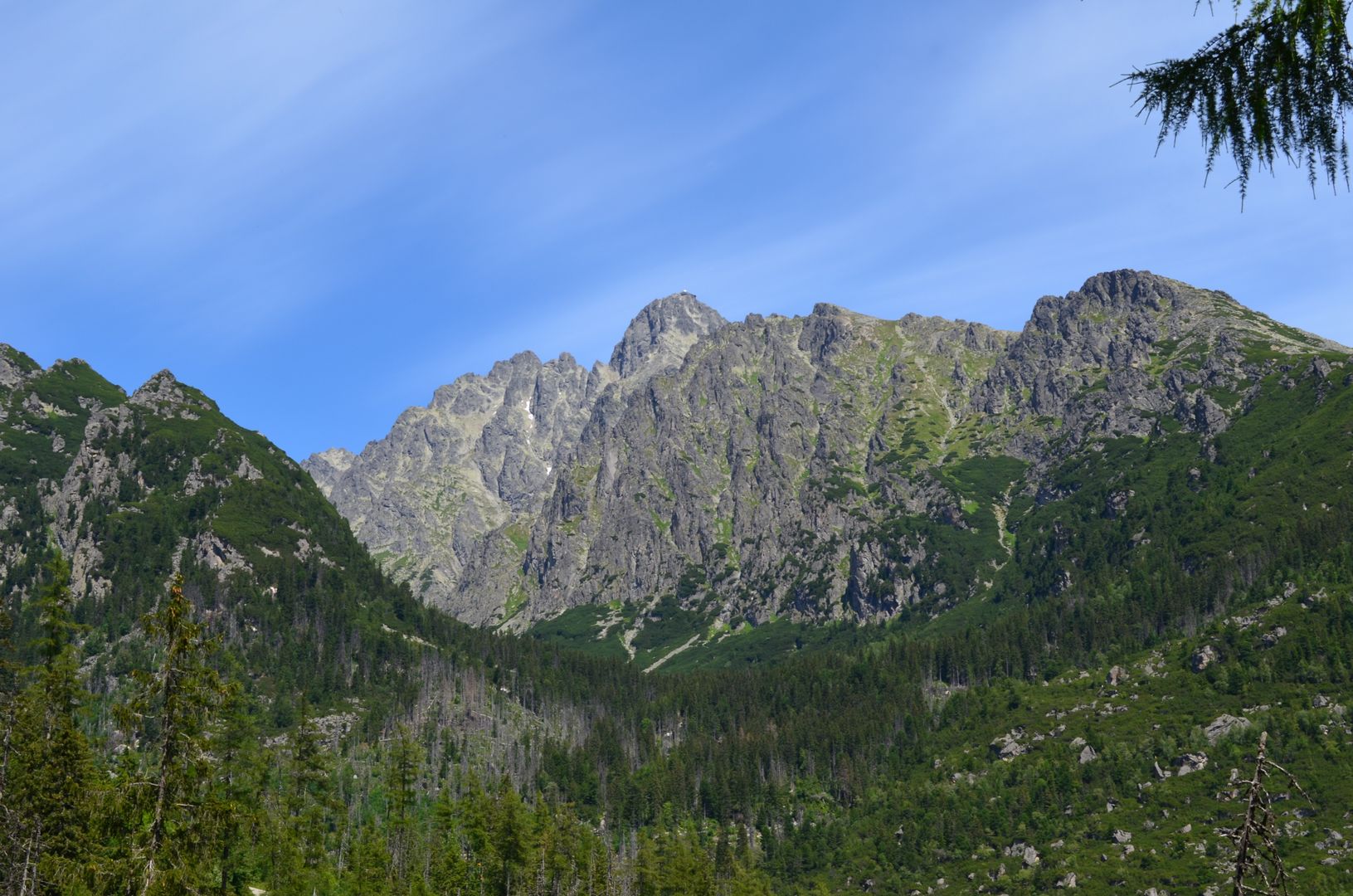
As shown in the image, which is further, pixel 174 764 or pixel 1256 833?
pixel 174 764

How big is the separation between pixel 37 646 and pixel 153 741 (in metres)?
22.0

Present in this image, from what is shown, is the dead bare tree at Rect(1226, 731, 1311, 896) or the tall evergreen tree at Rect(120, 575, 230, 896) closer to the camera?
the dead bare tree at Rect(1226, 731, 1311, 896)

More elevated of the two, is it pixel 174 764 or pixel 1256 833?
pixel 1256 833

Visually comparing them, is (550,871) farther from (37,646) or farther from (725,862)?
(37,646)

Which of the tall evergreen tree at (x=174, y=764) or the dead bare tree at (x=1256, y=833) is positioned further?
the tall evergreen tree at (x=174, y=764)

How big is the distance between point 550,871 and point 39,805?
81.2 metres

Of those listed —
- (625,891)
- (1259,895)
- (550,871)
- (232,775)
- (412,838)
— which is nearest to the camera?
(1259,895)

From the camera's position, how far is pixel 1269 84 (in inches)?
523

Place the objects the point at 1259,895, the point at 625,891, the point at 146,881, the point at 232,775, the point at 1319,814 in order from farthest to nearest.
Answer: the point at 1319,814
the point at 625,891
the point at 232,775
the point at 146,881
the point at 1259,895

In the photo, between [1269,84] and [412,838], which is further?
[412,838]

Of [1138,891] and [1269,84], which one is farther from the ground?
[1269,84]

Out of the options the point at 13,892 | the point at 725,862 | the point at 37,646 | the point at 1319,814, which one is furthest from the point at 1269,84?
the point at 1319,814

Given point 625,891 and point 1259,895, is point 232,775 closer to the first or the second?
point 625,891

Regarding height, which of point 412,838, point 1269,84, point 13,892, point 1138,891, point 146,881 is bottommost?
point 1138,891
